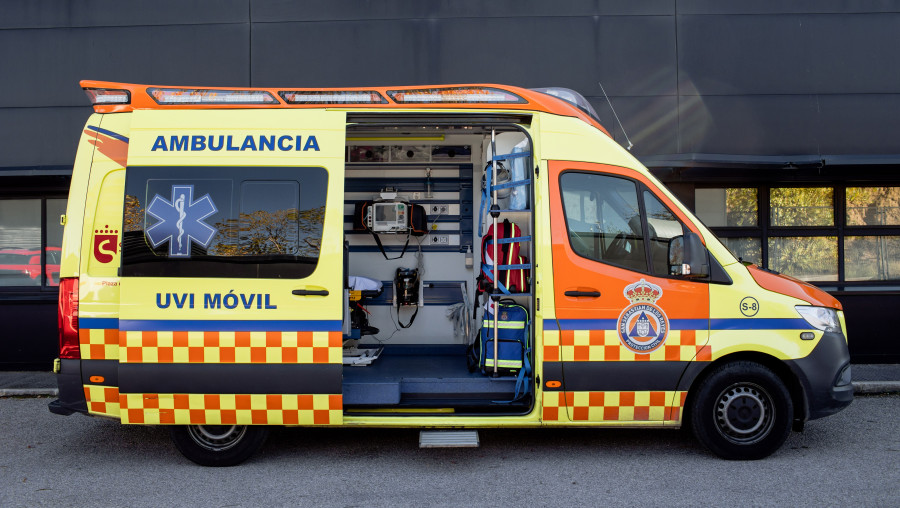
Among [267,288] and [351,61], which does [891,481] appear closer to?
[267,288]

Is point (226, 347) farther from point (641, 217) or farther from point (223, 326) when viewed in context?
point (641, 217)

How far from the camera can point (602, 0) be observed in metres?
8.85

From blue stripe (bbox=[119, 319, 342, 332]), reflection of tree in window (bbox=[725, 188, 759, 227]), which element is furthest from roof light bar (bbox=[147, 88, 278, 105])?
reflection of tree in window (bbox=[725, 188, 759, 227])

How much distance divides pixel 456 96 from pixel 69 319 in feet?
11.0

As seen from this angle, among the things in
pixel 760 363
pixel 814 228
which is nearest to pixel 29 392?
pixel 760 363

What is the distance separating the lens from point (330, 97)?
5066 mm

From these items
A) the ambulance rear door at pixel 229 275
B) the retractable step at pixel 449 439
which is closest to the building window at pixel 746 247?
the retractable step at pixel 449 439

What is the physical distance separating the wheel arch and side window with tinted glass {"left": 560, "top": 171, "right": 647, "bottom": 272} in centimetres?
88

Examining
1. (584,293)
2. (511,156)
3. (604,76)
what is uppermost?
(604,76)

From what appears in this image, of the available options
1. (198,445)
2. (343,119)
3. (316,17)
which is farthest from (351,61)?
(198,445)

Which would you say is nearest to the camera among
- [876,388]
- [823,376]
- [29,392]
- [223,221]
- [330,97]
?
[223,221]

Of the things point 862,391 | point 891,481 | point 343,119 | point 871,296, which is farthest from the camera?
point 871,296

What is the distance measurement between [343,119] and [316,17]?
15.3 feet

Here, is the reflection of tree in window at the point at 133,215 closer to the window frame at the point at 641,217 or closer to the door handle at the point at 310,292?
the door handle at the point at 310,292
